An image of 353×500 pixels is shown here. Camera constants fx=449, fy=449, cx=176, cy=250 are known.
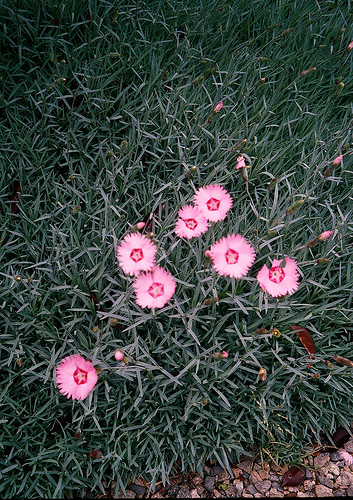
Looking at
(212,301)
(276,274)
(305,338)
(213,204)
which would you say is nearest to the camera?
(212,301)

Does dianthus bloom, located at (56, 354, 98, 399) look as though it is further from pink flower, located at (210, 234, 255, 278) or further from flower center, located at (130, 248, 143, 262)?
pink flower, located at (210, 234, 255, 278)

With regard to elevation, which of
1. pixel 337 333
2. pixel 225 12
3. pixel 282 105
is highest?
pixel 225 12

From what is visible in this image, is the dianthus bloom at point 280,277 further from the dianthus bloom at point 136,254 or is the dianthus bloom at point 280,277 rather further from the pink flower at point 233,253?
the dianthus bloom at point 136,254

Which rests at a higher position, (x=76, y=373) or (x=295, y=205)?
(x=295, y=205)

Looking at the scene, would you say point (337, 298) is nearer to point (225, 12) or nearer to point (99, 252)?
point (99, 252)

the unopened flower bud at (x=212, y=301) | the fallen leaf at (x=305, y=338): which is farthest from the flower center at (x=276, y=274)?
the fallen leaf at (x=305, y=338)

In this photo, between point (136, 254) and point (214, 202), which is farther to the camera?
point (214, 202)

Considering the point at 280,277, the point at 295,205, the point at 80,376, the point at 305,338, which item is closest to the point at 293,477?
the point at 305,338

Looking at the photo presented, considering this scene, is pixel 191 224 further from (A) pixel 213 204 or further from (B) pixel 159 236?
(B) pixel 159 236

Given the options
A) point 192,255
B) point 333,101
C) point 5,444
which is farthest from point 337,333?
point 5,444
